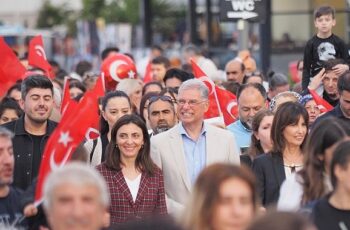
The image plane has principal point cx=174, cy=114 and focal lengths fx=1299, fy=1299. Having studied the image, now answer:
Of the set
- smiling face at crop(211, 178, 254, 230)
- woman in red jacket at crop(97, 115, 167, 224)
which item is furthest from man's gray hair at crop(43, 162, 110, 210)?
woman in red jacket at crop(97, 115, 167, 224)

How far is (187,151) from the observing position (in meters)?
10.6

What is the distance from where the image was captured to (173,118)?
41.3 ft

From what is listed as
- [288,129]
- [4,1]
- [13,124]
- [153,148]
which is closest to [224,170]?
[288,129]

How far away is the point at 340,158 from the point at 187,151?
3421mm

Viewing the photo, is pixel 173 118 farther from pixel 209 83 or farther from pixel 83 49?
pixel 83 49

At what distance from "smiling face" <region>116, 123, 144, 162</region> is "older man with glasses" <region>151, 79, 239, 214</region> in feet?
1.10

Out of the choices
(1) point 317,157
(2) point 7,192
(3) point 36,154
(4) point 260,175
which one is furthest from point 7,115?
(1) point 317,157

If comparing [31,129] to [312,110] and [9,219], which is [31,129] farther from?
[9,219]

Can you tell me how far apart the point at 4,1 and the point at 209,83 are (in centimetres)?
5432

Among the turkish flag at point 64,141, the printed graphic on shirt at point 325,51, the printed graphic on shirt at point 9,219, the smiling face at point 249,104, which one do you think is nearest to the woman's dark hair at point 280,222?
the turkish flag at point 64,141

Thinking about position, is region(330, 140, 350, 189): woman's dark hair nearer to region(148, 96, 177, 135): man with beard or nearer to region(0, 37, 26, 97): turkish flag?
region(148, 96, 177, 135): man with beard

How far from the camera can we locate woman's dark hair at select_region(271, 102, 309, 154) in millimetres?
9836

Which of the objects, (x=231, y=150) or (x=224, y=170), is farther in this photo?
(x=231, y=150)

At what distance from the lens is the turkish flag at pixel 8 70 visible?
16.4 m
